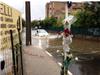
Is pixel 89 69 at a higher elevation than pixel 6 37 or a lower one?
lower

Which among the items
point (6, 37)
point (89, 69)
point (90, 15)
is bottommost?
point (89, 69)

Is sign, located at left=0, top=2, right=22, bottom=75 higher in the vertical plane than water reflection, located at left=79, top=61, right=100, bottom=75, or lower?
higher

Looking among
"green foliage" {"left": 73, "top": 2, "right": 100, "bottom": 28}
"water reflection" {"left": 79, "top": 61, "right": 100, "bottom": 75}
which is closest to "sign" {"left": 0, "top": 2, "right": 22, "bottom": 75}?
"water reflection" {"left": 79, "top": 61, "right": 100, "bottom": 75}

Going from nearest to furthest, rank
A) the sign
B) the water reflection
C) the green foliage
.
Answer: the sign
the water reflection
the green foliage

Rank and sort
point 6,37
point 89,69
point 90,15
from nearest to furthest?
point 6,37 → point 89,69 → point 90,15

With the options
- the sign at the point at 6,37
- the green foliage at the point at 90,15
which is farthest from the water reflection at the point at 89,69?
the green foliage at the point at 90,15

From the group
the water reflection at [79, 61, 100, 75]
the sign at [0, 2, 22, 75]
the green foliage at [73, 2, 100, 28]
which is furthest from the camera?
the green foliage at [73, 2, 100, 28]

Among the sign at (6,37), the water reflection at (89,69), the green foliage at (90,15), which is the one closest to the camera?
the sign at (6,37)

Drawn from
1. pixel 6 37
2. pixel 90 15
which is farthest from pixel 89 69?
pixel 90 15

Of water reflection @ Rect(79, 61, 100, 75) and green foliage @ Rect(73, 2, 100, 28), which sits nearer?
water reflection @ Rect(79, 61, 100, 75)

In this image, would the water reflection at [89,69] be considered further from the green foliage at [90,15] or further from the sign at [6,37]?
the green foliage at [90,15]

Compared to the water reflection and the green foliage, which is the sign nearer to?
the water reflection

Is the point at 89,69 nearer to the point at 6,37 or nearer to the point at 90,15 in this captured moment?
the point at 6,37

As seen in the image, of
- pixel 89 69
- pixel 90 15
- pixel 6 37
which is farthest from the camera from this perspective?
pixel 90 15
